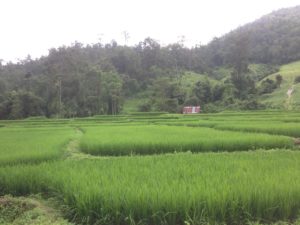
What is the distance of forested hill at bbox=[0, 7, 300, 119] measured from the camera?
45.2 meters

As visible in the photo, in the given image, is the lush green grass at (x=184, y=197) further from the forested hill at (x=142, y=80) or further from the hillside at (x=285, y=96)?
the forested hill at (x=142, y=80)

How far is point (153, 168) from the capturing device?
602cm

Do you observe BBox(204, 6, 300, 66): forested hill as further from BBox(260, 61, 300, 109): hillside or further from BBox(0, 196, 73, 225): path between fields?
BBox(0, 196, 73, 225): path between fields

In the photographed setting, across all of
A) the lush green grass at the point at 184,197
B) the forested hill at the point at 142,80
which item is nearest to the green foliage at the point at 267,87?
the forested hill at the point at 142,80

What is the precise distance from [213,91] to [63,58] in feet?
78.6

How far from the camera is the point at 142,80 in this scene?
6297cm

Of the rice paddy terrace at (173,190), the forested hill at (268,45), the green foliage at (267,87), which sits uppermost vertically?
the forested hill at (268,45)

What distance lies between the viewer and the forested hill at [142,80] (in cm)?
4525

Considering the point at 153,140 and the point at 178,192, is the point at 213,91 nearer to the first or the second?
the point at 153,140

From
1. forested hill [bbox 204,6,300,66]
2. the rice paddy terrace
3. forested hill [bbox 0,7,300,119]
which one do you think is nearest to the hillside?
forested hill [bbox 0,7,300,119]

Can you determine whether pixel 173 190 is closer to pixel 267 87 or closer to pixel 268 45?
pixel 267 87

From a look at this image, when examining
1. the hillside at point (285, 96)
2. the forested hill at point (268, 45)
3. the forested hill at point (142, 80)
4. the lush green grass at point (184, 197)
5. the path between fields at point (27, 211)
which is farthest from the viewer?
the forested hill at point (268, 45)

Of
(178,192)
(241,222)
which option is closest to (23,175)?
(178,192)

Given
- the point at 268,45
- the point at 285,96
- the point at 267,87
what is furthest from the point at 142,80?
the point at 268,45
